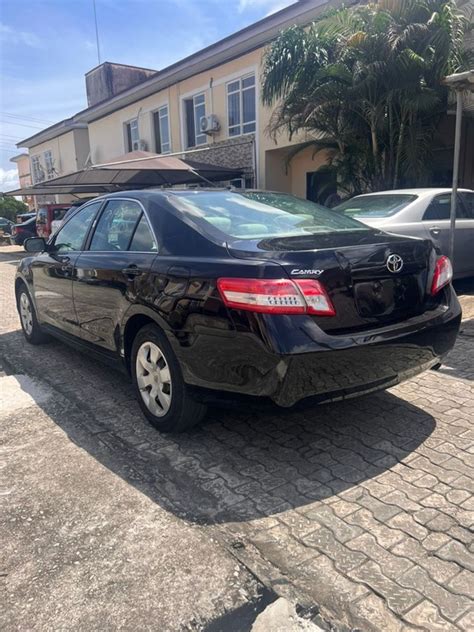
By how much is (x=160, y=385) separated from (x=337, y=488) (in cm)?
127

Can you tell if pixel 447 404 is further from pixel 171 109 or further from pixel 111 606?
pixel 171 109

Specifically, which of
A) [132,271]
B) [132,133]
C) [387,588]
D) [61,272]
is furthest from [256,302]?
[132,133]

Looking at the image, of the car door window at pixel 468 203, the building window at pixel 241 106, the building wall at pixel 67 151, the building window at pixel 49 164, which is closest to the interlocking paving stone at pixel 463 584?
the car door window at pixel 468 203

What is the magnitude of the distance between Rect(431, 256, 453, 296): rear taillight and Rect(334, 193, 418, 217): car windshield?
3234 mm

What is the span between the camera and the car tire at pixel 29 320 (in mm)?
5574

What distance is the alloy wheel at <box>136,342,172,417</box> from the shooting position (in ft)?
10.6

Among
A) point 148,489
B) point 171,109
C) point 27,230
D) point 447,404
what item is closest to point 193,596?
point 148,489

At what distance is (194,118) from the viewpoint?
17.1m

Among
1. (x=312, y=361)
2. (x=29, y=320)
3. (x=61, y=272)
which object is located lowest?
(x=29, y=320)

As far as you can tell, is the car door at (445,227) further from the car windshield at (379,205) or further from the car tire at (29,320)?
the car tire at (29,320)

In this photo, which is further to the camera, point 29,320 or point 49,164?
point 49,164

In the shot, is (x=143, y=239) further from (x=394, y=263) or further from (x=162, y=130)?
(x=162, y=130)

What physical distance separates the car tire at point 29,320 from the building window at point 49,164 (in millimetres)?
25755

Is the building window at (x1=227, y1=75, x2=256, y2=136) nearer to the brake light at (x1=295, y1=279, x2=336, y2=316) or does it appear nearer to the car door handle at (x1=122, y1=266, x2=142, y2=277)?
the car door handle at (x1=122, y1=266, x2=142, y2=277)
